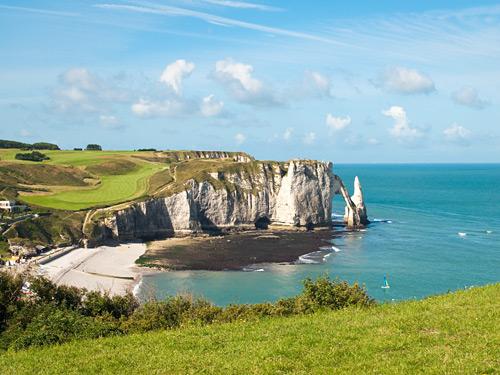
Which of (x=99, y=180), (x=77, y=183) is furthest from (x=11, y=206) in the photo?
(x=99, y=180)

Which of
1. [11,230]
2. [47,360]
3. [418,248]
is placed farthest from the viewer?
[418,248]

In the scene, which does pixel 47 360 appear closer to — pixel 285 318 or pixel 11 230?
pixel 285 318

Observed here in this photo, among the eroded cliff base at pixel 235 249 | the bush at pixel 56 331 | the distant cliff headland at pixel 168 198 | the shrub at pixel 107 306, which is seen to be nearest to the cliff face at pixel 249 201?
the distant cliff headland at pixel 168 198

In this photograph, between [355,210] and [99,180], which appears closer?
[355,210]

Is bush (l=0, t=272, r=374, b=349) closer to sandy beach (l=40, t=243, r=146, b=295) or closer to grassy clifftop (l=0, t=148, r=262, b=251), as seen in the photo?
sandy beach (l=40, t=243, r=146, b=295)

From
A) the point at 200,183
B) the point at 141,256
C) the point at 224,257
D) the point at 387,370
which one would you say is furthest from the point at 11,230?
the point at 387,370

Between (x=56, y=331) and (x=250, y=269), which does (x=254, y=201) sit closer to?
(x=250, y=269)
